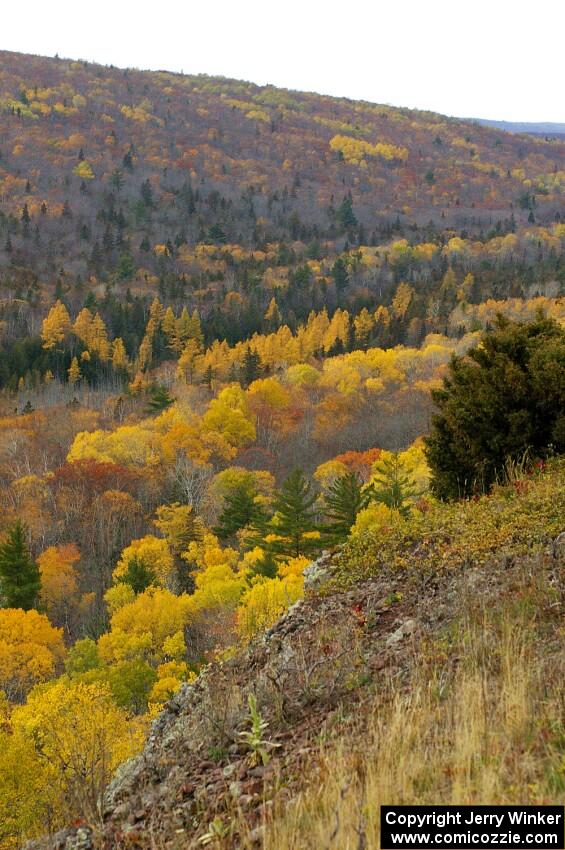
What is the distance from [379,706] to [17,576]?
42847 millimetres

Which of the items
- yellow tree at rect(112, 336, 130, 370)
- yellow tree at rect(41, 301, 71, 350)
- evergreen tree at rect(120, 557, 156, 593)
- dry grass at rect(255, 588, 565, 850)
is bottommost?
evergreen tree at rect(120, 557, 156, 593)

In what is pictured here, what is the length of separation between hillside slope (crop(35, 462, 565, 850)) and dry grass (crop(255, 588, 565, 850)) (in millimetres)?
12

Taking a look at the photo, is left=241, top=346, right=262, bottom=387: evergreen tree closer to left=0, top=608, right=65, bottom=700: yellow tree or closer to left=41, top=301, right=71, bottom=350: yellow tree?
left=41, top=301, right=71, bottom=350: yellow tree

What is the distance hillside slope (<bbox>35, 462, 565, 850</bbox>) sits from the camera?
3.55 m

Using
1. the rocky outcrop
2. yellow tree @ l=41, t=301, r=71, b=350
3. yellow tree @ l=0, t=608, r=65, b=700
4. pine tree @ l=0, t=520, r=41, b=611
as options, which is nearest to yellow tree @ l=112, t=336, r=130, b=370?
yellow tree @ l=41, t=301, r=71, b=350

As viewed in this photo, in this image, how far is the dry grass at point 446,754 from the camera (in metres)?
3.32

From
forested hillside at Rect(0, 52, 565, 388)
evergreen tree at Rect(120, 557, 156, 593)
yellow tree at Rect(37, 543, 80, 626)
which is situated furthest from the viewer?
forested hillside at Rect(0, 52, 565, 388)

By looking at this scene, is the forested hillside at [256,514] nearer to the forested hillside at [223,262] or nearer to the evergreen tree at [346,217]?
the forested hillside at [223,262]

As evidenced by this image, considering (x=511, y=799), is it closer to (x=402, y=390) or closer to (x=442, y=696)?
(x=442, y=696)

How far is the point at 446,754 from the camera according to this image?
3729 millimetres

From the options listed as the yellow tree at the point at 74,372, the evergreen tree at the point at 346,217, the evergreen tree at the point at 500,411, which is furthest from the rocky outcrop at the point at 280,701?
the evergreen tree at the point at 346,217

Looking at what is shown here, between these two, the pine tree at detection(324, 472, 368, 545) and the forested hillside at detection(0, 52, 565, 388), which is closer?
the pine tree at detection(324, 472, 368, 545)

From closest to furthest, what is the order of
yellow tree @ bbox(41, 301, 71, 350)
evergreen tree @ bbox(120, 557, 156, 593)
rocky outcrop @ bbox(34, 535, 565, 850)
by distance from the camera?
rocky outcrop @ bbox(34, 535, 565, 850) < evergreen tree @ bbox(120, 557, 156, 593) < yellow tree @ bbox(41, 301, 71, 350)

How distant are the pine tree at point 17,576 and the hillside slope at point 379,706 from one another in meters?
38.2
